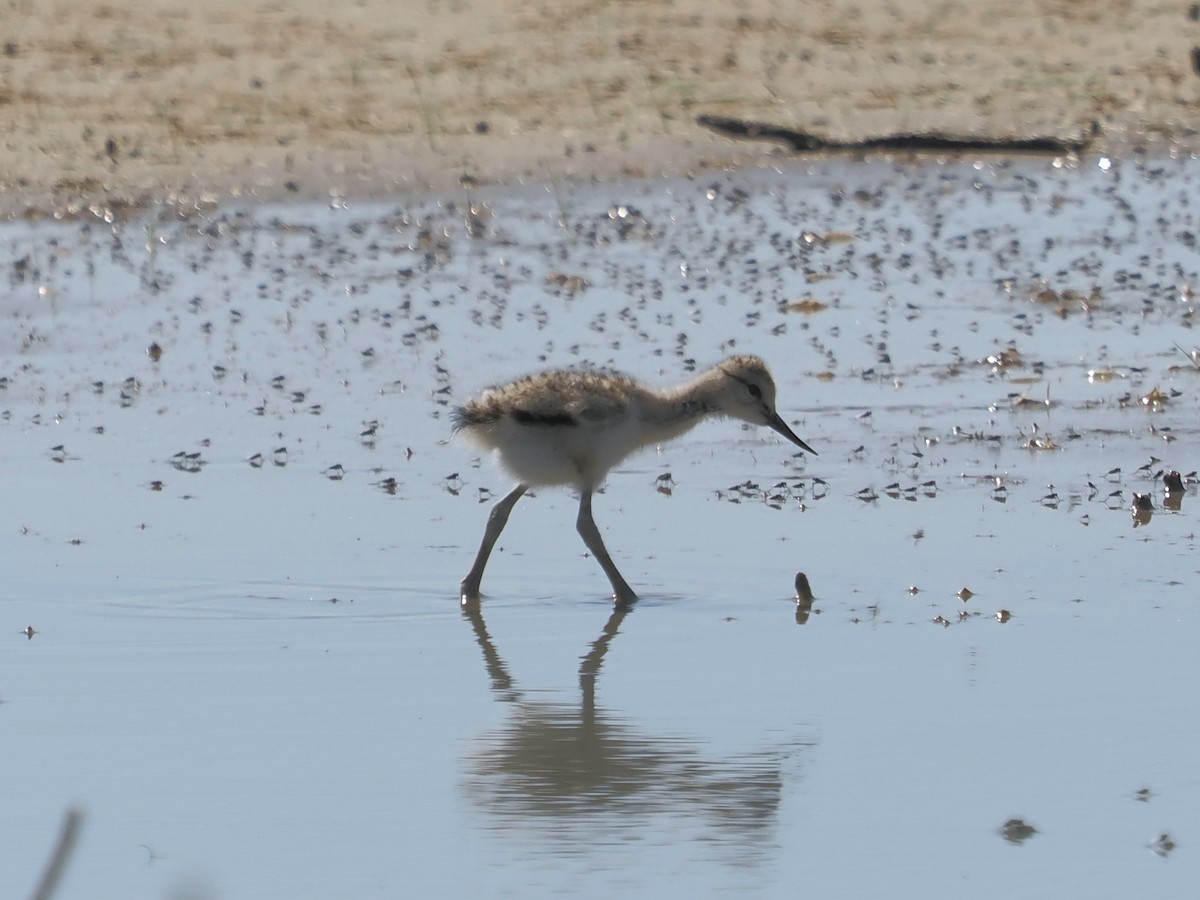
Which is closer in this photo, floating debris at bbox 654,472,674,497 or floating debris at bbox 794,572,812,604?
floating debris at bbox 794,572,812,604

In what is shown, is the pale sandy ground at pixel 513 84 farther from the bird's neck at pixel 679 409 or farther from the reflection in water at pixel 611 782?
the reflection in water at pixel 611 782

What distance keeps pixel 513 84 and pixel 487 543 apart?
8.99 metres

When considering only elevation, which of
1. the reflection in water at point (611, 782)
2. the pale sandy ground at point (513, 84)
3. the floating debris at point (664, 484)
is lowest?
the reflection in water at point (611, 782)

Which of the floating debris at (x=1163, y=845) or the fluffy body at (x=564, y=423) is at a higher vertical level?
the fluffy body at (x=564, y=423)

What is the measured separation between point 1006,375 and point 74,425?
12.3 ft

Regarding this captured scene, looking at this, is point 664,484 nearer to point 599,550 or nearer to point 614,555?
point 614,555

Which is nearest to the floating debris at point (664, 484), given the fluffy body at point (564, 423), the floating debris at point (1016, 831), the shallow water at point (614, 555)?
the shallow water at point (614, 555)

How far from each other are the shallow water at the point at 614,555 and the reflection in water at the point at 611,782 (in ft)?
0.04

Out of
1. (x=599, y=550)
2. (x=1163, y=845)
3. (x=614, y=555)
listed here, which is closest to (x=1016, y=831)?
(x=1163, y=845)

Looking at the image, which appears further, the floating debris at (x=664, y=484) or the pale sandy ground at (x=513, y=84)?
the pale sandy ground at (x=513, y=84)

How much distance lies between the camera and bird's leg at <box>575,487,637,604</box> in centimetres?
650

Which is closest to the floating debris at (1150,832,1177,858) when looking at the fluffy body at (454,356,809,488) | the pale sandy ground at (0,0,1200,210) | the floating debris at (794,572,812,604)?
the floating debris at (794,572,812,604)

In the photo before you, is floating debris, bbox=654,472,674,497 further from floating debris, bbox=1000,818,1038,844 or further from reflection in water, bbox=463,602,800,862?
floating debris, bbox=1000,818,1038,844

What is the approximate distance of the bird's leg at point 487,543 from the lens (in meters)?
6.59
